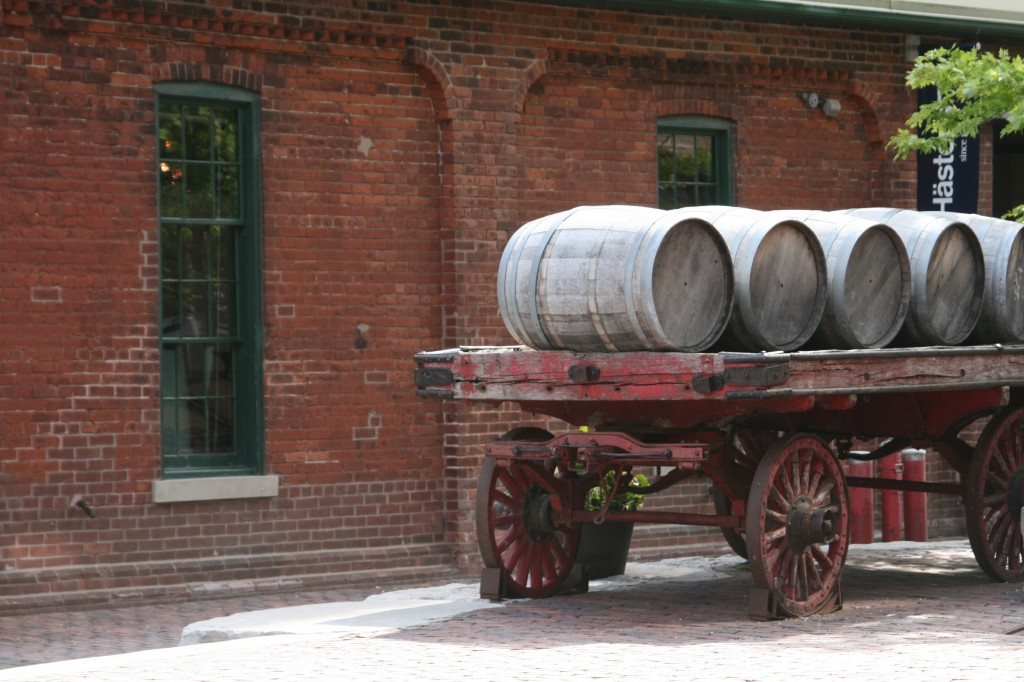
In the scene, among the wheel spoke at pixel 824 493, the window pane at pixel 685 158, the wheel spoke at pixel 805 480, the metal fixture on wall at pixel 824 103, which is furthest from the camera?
the metal fixture on wall at pixel 824 103

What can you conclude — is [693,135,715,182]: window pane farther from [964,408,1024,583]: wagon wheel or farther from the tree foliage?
[964,408,1024,583]: wagon wheel

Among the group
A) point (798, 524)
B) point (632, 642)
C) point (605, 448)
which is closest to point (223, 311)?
point (605, 448)

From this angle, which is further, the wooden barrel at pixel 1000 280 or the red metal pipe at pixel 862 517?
the red metal pipe at pixel 862 517

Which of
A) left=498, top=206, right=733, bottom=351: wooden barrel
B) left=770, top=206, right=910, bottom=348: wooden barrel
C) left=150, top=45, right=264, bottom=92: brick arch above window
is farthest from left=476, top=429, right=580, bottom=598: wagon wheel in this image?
left=150, top=45, right=264, bottom=92: brick arch above window

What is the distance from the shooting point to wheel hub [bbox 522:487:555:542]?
10992mm

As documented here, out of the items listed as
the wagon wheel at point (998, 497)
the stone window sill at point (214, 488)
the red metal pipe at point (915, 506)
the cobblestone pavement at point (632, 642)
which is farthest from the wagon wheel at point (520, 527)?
the red metal pipe at point (915, 506)

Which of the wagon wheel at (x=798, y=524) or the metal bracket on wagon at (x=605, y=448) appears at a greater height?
the metal bracket on wagon at (x=605, y=448)

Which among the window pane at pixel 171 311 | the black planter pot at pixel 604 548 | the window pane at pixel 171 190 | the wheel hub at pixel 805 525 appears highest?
the window pane at pixel 171 190

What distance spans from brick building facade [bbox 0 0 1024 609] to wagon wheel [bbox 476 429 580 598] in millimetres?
2175

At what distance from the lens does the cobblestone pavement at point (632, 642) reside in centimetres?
811

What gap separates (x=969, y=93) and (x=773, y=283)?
3343mm

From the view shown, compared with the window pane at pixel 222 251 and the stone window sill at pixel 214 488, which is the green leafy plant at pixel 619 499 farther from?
the window pane at pixel 222 251

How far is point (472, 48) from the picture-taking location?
1345cm

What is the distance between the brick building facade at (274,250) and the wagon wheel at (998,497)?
3388mm
